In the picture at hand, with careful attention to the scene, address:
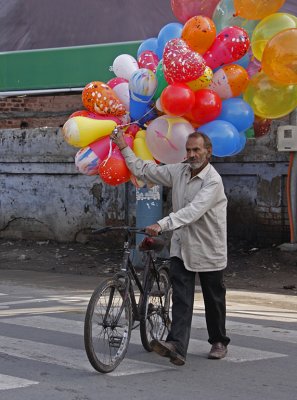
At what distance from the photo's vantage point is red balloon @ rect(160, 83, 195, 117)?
8836 millimetres

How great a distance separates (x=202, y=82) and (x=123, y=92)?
84 cm

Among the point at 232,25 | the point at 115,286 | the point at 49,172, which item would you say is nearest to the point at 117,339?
the point at 115,286

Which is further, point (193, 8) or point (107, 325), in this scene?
point (193, 8)

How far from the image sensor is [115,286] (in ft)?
23.3

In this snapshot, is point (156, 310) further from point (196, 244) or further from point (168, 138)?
point (168, 138)

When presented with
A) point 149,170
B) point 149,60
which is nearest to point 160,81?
point 149,60

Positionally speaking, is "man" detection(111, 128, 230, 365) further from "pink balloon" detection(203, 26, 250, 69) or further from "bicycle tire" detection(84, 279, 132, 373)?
"pink balloon" detection(203, 26, 250, 69)

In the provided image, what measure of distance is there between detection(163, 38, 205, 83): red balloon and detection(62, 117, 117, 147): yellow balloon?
0.78 meters

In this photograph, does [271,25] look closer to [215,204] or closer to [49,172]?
[215,204]

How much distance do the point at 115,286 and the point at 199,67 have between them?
2.81 metres

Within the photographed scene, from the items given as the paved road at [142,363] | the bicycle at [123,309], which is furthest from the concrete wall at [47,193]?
the bicycle at [123,309]

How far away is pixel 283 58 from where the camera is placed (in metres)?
9.44

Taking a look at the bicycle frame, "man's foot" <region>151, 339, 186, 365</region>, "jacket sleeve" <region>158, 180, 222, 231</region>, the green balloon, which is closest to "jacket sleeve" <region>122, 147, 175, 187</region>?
"jacket sleeve" <region>158, 180, 222, 231</region>

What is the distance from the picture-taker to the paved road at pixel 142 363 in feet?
21.2
